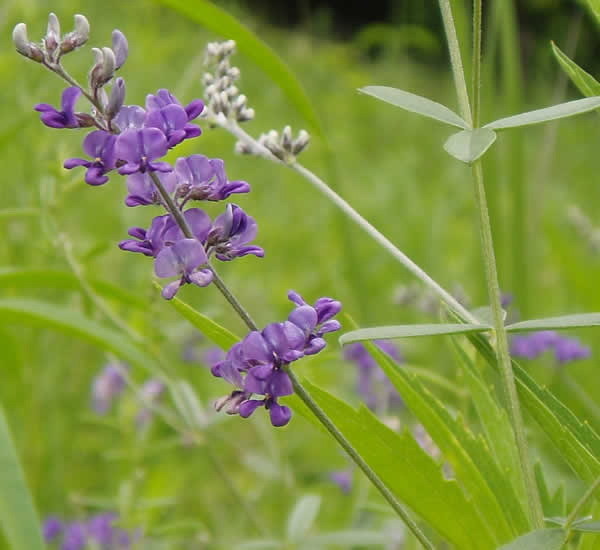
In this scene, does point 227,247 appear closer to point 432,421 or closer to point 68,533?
point 432,421

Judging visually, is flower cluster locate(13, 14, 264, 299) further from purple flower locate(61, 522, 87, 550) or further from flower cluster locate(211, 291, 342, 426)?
purple flower locate(61, 522, 87, 550)

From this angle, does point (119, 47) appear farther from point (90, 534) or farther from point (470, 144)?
point (90, 534)

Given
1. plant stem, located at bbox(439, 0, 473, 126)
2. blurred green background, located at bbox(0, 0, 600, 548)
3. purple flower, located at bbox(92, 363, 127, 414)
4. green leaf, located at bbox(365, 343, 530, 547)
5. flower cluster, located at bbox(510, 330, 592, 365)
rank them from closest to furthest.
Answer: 1. plant stem, located at bbox(439, 0, 473, 126)
2. green leaf, located at bbox(365, 343, 530, 547)
3. flower cluster, located at bbox(510, 330, 592, 365)
4. blurred green background, located at bbox(0, 0, 600, 548)
5. purple flower, located at bbox(92, 363, 127, 414)

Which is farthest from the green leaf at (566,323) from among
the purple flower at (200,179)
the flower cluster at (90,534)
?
the flower cluster at (90,534)

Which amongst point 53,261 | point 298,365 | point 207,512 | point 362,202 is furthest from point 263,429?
point 362,202

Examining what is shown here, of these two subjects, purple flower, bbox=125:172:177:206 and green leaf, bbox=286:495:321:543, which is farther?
green leaf, bbox=286:495:321:543

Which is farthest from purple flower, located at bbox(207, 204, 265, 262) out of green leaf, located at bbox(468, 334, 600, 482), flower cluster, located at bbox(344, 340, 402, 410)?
flower cluster, located at bbox(344, 340, 402, 410)

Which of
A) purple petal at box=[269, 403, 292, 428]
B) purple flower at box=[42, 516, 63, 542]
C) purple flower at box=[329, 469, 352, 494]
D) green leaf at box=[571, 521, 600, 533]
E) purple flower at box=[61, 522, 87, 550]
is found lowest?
green leaf at box=[571, 521, 600, 533]
